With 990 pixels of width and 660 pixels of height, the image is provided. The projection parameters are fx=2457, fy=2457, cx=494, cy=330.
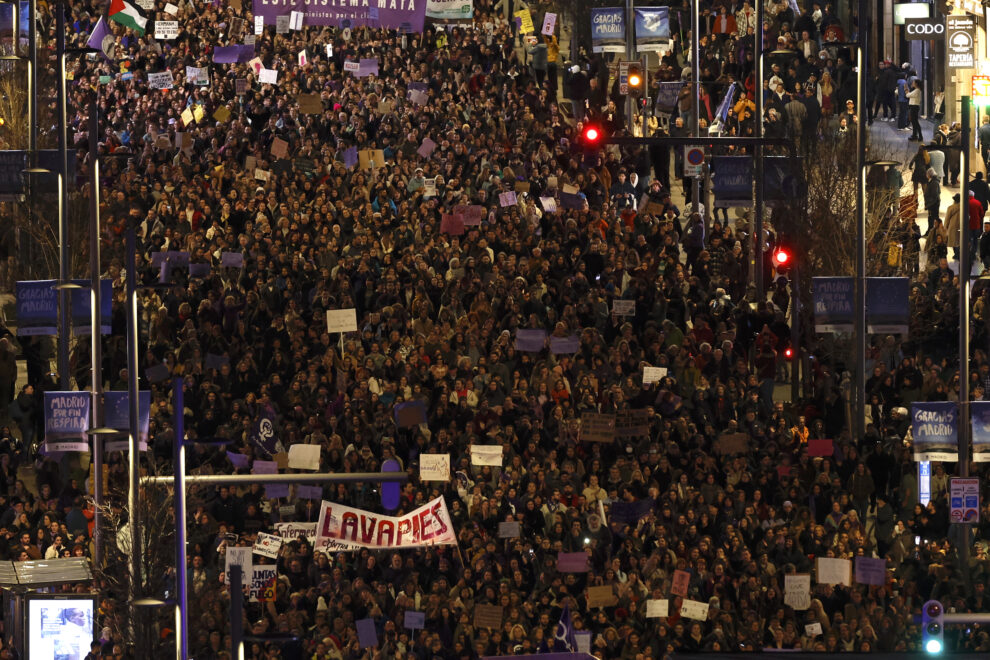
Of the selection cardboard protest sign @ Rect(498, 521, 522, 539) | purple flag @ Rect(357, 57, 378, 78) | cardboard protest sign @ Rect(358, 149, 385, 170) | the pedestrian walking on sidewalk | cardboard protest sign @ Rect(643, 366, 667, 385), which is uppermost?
purple flag @ Rect(357, 57, 378, 78)

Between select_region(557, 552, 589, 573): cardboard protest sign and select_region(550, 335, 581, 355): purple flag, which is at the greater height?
select_region(550, 335, 581, 355): purple flag

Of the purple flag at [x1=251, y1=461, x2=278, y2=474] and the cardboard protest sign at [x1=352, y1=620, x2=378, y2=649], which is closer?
the cardboard protest sign at [x1=352, y1=620, x2=378, y2=649]

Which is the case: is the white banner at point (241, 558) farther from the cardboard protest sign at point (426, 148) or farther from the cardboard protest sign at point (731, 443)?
the cardboard protest sign at point (426, 148)

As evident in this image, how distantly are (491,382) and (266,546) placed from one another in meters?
4.12

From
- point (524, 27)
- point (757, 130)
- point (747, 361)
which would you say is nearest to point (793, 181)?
point (757, 130)

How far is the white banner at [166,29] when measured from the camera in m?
46.8

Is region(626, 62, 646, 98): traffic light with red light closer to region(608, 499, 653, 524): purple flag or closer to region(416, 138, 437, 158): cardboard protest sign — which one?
region(416, 138, 437, 158): cardboard protest sign

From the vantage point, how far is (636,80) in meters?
43.6

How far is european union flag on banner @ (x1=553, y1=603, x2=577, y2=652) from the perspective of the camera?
2775 centimetres

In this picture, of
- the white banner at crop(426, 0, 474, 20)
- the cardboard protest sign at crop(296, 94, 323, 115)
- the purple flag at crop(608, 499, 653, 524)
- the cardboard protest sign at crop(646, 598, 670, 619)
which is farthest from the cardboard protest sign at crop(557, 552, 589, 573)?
the white banner at crop(426, 0, 474, 20)

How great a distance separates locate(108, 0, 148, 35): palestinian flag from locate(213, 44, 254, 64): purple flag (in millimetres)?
1448

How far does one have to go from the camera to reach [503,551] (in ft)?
94.6

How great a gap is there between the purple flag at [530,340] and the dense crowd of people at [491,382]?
0.43ft

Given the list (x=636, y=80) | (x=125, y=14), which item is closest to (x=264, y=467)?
(x=636, y=80)
